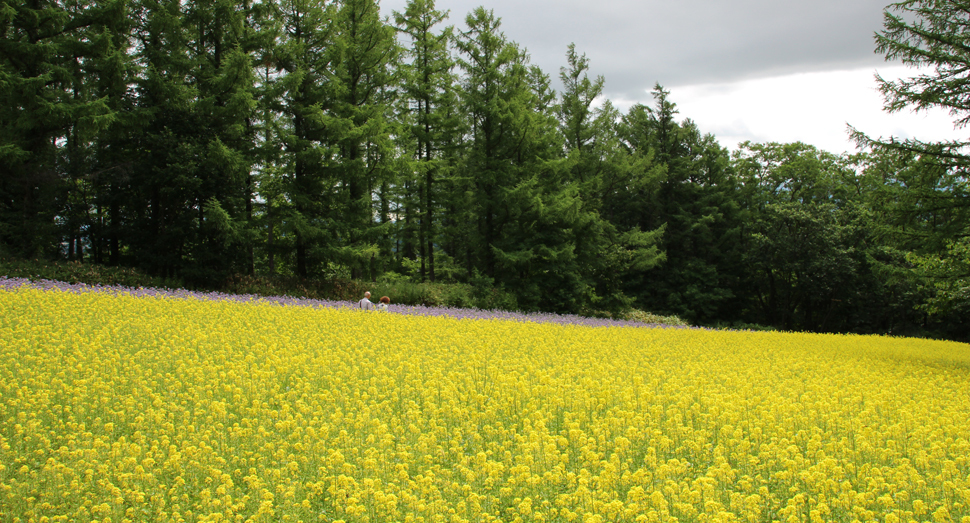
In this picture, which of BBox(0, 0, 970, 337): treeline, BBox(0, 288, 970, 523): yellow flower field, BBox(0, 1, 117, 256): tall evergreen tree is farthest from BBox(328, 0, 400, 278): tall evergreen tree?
BBox(0, 288, 970, 523): yellow flower field

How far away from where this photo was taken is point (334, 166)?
2244 centimetres

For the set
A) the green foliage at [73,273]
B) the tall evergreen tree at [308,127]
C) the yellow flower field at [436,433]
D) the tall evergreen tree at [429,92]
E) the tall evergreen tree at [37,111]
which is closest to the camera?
the yellow flower field at [436,433]

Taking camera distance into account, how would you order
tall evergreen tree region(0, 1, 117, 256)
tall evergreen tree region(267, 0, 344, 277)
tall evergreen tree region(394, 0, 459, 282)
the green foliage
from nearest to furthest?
the green foliage < tall evergreen tree region(0, 1, 117, 256) < tall evergreen tree region(267, 0, 344, 277) < tall evergreen tree region(394, 0, 459, 282)

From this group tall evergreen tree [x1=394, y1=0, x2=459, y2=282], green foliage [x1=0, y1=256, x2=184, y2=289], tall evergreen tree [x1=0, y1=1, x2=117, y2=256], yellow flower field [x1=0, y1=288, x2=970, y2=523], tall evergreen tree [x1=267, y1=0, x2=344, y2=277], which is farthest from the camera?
tall evergreen tree [x1=394, y1=0, x2=459, y2=282]

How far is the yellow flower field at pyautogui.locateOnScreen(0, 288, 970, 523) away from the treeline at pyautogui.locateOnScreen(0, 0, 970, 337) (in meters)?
9.48

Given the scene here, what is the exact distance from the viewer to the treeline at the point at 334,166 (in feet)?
64.0

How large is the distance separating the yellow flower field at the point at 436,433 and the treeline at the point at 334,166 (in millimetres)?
9476

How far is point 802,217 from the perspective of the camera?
1312 inches

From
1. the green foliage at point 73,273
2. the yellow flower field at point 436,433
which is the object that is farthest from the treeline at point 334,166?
the yellow flower field at point 436,433

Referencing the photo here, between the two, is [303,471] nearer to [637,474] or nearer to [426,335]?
[637,474]

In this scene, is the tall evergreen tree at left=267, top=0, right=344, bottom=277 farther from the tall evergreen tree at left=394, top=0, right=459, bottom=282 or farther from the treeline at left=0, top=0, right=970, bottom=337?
the tall evergreen tree at left=394, top=0, right=459, bottom=282

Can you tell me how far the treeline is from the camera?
1950 cm

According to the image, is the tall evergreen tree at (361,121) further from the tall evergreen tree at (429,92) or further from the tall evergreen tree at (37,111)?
the tall evergreen tree at (37,111)

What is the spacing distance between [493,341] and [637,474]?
22.7 feet
